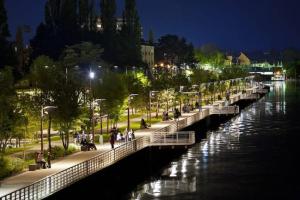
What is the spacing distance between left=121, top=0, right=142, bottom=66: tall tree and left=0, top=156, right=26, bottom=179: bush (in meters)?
105

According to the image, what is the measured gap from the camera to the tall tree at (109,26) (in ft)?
443

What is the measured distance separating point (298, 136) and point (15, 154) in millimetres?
41636

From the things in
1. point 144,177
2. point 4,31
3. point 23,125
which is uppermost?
point 4,31

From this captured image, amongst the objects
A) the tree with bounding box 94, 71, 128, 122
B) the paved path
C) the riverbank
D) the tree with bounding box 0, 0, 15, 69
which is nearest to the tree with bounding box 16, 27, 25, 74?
the tree with bounding box 0, 0, 15, 69

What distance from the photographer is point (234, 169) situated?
178ft

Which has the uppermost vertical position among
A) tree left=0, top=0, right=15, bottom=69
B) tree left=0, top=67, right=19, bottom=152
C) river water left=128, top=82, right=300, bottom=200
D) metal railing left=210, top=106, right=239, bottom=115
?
tree left=0, top=0, right=15, bottom=69

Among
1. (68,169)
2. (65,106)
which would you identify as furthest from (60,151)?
(68,169)

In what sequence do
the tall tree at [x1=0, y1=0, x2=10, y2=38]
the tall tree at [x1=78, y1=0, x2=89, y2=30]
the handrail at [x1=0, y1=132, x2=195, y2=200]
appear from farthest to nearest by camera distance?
1. the tall tree at [x1=78, y1=0, x2=89, y2=30]
2. the tall tree at [x1=0, y1=0, x2=10, y2=38]
3. the handrail at [x1=0, y1=132, x2=195, y2=200]

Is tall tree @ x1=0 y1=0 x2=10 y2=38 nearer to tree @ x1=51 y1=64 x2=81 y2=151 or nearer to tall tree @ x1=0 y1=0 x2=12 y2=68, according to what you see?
tall tree @ x1=0 y1=0 x2=12 y2=68

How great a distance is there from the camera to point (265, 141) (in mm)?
74438

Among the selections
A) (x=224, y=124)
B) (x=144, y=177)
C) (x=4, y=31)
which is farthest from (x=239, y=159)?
(x=4, y=31)

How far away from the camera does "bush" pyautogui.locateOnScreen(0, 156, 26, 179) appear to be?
132 feet

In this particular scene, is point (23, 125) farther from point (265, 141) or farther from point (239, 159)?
point (265, 141)

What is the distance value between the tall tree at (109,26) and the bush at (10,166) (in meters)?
94.5
